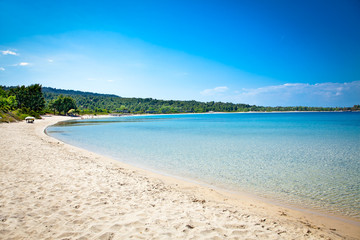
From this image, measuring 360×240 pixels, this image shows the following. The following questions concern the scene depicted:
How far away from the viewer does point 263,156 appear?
14.8m

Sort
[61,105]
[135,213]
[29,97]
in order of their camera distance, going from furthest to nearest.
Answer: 1. [61,105]
2. [29,97]
3. [135,213]

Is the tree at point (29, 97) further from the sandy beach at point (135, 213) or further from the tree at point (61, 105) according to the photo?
the sandy beach at point (135, 213)

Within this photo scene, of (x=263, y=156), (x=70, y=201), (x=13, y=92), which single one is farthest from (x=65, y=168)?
(x=13, y=92)


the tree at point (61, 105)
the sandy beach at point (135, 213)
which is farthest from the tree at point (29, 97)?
the sandy beach at point (135, 213)

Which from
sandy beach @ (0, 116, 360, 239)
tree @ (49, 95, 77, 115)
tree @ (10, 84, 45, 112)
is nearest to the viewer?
sandy beach @ (0, 116, 360, 239)

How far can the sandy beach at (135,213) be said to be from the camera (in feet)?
13.2

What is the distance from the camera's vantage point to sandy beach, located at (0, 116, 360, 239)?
402cm

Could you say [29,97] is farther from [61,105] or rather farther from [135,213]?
[135,213]

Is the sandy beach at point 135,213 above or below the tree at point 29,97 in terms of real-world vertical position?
below

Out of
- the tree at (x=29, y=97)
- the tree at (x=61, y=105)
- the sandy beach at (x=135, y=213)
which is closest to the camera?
the sandy beach at (x=135, y=213)

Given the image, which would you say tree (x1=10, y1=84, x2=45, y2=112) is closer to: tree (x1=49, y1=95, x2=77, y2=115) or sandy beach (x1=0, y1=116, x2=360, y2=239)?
tree (x1=49, y1=95, x2=77, y2=115)

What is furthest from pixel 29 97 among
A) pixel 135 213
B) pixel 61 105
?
pixel 135 213

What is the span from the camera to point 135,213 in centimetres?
489

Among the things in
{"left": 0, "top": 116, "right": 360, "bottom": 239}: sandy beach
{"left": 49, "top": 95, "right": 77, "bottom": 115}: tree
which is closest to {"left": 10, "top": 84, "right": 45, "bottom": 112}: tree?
{"left": 49, "top": 95, "right": 77, "bottom": 115}: tree
